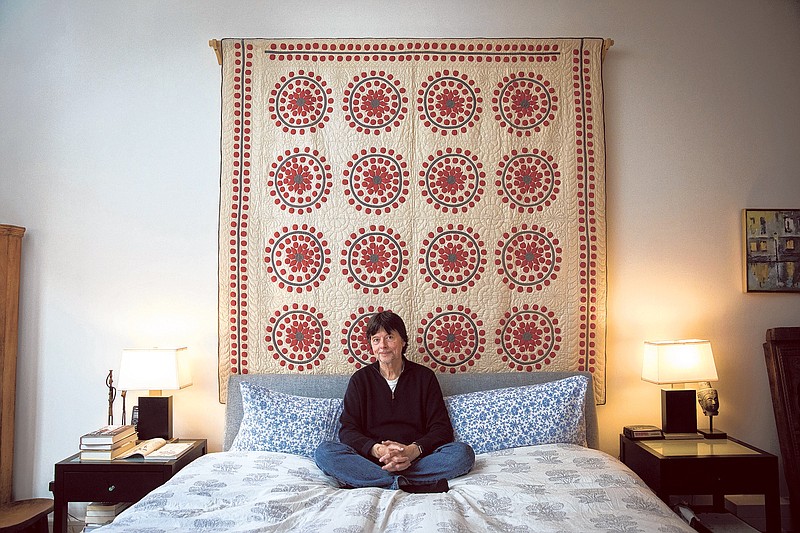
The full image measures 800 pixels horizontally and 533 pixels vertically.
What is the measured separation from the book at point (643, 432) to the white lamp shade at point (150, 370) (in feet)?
7.80

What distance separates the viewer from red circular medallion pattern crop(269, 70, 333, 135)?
3488 mm

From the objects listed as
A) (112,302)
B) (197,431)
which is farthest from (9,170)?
(197,431)

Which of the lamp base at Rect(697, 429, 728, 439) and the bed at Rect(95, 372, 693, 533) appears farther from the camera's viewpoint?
the lamp base at Rect(697, 429, 728, 439)

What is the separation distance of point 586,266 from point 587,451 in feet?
3.48

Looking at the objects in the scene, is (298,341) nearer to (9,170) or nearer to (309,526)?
(309,526)

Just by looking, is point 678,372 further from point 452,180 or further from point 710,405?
point 452,180

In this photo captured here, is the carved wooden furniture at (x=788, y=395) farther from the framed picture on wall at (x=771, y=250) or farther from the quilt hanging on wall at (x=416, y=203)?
the quilt hanging on wall at (x=416, y=203)

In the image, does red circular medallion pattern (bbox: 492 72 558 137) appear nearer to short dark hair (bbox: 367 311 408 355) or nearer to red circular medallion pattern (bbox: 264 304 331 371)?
short dark hair (bbox: 367 311 408 355)

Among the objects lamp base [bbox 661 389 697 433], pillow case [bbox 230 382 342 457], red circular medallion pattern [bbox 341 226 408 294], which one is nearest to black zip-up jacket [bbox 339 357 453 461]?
pillow case [bbox 230 382 342 457]

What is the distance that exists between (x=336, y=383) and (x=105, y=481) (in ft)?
3.91

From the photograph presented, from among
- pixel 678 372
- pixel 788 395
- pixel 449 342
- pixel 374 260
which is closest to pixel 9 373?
pixel 374 260

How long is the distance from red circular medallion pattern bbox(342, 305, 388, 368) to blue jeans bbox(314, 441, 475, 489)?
746 millimetres

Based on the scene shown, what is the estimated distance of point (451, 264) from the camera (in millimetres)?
3441

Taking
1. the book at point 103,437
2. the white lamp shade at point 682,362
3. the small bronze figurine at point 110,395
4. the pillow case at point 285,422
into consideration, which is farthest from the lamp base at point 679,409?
the small bronze figurine at point 110,395
